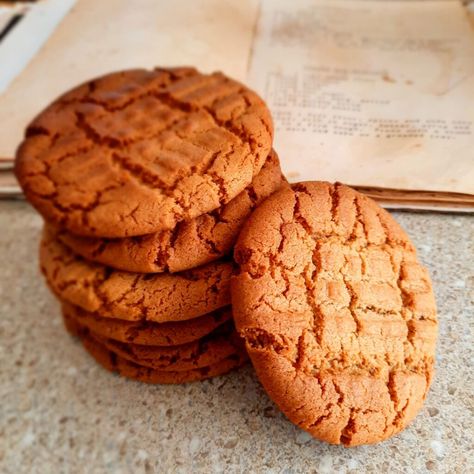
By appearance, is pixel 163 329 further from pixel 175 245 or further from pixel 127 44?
pixel 127 44

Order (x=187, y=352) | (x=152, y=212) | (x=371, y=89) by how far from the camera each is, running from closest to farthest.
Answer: (x=152, y=212) → (x=187, y=352) → (x=371, y=89)

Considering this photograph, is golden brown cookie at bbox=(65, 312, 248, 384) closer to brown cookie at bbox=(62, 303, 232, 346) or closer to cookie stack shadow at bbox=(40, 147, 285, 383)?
cookie stack shadow at bbox=(40, 147, 285, 383)

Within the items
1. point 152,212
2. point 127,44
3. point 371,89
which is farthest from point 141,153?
point 127,44

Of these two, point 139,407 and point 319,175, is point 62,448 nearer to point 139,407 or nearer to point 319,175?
point 139,407

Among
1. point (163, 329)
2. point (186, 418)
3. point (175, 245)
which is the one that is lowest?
point (186, 418)

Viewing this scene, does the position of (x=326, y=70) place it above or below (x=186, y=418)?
above

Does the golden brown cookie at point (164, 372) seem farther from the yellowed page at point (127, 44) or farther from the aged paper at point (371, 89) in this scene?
the yellowed page at point (127, 44)

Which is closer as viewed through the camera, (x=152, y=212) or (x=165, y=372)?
(x=152, y=212)
